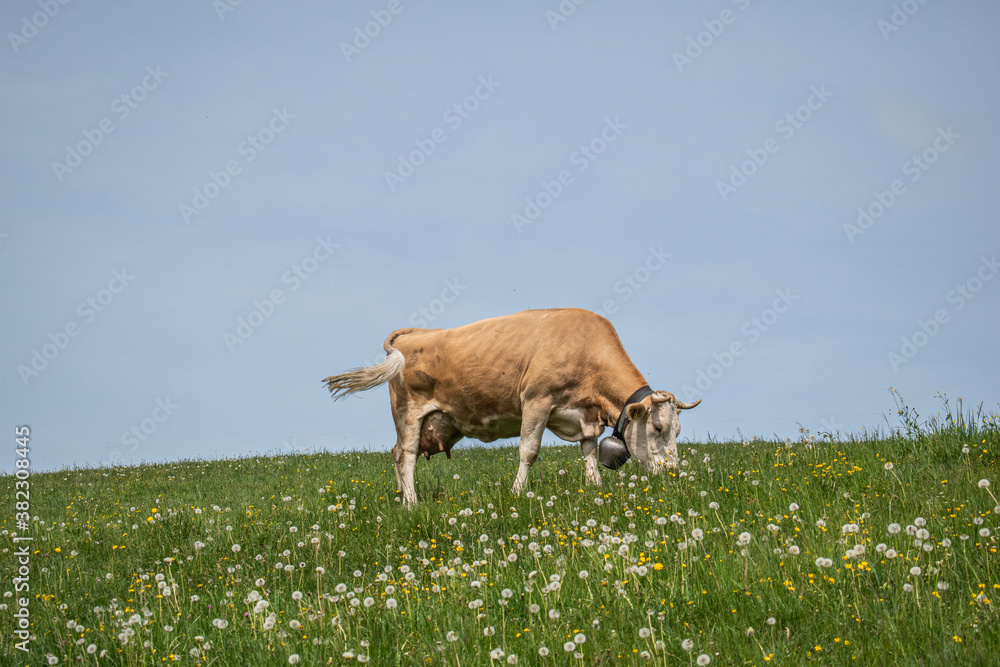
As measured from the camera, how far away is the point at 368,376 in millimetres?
13328

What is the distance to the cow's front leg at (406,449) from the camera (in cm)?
1280

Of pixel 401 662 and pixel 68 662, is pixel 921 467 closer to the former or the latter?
pixel 401 662

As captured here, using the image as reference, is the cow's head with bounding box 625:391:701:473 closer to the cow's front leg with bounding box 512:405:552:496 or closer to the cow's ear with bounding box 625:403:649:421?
the cow's ear with bounding box 625:403:649:421

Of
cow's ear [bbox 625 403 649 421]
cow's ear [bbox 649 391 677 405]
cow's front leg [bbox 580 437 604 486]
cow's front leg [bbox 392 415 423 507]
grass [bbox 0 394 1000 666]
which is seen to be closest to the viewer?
grass [bbox 0 394 1000 666]

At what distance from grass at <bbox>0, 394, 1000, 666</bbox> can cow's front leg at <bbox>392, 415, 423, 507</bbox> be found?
3.46ft

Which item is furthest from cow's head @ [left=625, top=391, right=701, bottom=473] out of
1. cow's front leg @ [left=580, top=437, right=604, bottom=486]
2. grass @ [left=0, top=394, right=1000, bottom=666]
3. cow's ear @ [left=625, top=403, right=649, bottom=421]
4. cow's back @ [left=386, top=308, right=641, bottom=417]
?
grass @ [left=0, top=394, right=1000, bottom=666]

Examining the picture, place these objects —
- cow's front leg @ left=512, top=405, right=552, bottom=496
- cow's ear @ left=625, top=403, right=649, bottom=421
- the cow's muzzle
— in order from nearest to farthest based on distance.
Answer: cow's ear @ left=625, top=403, right=649, bottom=421
cow's front leg @ left=512, top=405, right=552, bottom=496
the cow's muzzle

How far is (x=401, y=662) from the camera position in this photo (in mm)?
5180

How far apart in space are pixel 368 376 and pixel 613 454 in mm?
4168

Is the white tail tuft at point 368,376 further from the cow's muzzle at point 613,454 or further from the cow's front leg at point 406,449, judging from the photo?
the cow's muzzle at point 613,454

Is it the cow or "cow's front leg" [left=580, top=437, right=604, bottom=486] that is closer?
"cow's front leg" [left=580, top=437, right=604, bottom=486]

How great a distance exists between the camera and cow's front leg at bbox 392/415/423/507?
12.8 metres

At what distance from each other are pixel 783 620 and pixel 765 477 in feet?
11.7

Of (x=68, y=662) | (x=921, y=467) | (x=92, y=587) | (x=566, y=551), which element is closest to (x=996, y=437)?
(x=921, y=467)
